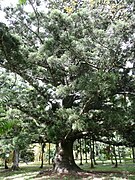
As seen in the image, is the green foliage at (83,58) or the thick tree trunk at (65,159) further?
the thick tree trunk at (65,159)

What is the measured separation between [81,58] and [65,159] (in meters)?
6.23

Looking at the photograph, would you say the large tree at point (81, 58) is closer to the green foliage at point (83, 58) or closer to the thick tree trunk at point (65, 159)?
the green foliage at point (83, 58)

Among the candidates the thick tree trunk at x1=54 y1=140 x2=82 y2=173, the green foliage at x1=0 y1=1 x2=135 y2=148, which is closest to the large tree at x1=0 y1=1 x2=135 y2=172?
the green foliage at x1=0 y1=1 x2=135 y2=148

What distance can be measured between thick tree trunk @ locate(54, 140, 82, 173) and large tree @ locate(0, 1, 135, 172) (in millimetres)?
2214

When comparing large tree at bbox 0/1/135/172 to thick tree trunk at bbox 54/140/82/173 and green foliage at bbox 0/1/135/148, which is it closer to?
green foliage at bbox 0/1/135/148

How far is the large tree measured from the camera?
30.3 feet

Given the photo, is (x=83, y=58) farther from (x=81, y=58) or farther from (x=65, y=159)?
(x=65, y=159)

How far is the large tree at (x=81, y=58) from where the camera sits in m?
9.25

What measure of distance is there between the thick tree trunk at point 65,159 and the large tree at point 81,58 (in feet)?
7.26

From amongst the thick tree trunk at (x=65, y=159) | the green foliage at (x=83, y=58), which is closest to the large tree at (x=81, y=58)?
the green foliage at (x=83, y=58)

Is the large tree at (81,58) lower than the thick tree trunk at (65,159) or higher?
higher

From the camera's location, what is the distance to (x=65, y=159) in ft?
45.7

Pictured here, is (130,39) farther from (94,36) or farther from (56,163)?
(56,163)

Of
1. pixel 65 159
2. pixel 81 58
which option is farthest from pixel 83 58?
pixel 65 159
